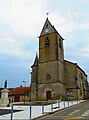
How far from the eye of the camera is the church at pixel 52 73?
4398cm

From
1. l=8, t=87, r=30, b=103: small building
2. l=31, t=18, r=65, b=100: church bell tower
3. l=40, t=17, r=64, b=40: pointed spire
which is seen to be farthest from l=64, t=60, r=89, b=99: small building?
l=8, t=87, r=30, b=103: small building

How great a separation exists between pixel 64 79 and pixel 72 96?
4.49 metres

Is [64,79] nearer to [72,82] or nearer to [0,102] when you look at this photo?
[72,82]

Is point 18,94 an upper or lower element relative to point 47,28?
lower

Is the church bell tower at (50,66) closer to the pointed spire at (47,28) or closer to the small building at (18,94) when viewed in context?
the pointed spire at (47,28)

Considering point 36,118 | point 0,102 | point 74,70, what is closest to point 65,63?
point 74,70

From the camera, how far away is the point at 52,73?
4459cm

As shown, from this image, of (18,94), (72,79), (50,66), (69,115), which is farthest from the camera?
(18,94)

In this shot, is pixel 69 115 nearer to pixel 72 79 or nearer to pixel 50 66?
pixel 50 66

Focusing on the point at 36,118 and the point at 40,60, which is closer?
the point at 36,118

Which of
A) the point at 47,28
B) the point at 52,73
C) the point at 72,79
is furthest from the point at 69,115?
the point at 47,28

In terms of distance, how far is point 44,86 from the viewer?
4503cm

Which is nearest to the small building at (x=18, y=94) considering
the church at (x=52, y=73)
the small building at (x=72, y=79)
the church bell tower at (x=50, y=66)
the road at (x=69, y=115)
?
the church at (x=52, y=73)

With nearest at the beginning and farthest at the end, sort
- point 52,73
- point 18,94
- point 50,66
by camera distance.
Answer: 1. point 52,73
2. point 50,66
3. point 18,94
